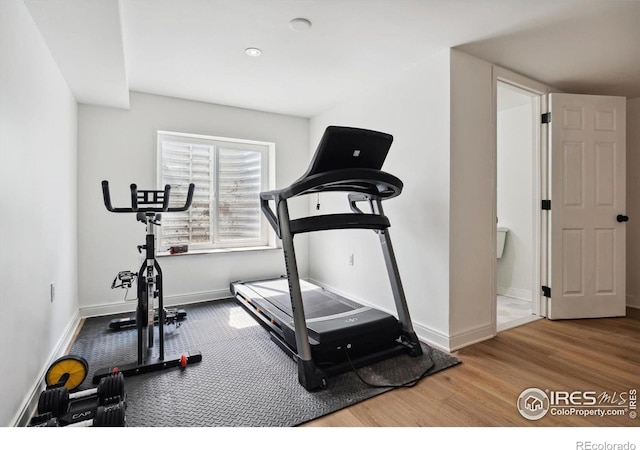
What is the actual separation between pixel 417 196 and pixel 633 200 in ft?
9.23

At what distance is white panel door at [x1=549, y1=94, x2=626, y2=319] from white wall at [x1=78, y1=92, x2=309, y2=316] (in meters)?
3.23

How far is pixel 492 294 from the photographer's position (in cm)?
262

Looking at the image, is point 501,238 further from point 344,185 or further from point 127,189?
point 127,189

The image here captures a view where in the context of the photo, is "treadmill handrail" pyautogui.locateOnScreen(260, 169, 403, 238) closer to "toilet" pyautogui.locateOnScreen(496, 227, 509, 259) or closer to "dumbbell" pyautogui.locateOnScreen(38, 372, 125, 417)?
"dumbbell" pyautogui.locateOnScreen(38, 372, 125, 417)

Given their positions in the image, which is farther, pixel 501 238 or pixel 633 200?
pixel 501 238

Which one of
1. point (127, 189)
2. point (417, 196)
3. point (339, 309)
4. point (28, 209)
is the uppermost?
point (127, 189)

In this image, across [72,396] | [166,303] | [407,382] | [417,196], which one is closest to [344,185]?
[417,196]

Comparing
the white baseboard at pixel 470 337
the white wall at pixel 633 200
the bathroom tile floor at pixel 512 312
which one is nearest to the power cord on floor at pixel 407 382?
the white baseboard at pixel 470 337

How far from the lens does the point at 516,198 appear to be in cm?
386

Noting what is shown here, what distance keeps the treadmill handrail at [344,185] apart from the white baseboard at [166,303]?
5.87 ft

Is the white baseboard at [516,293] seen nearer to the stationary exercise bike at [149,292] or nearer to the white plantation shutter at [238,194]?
the white plantation shutter at [238,194]

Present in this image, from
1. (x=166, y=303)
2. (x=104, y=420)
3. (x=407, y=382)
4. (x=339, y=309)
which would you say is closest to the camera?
(x=104, y=420)

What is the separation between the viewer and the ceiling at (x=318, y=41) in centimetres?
188
